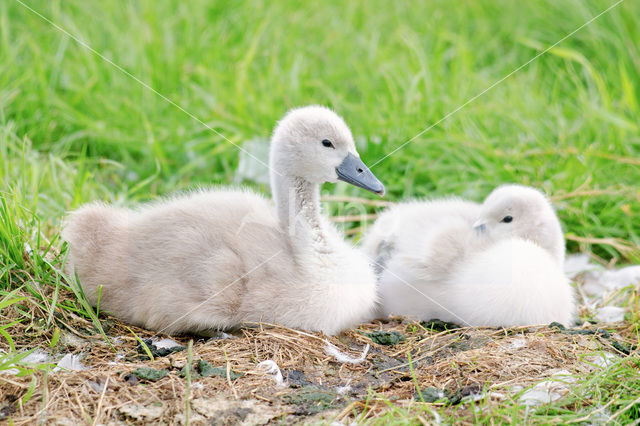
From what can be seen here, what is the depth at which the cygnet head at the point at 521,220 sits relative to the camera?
13.6 feet

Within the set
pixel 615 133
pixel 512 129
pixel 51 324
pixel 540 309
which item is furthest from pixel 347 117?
pixel 51 324

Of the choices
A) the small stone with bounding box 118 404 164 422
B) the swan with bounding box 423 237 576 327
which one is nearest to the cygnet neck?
the swan with bounding box 423 237 576 327

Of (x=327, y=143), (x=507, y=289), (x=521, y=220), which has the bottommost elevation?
(x=507, y=289)

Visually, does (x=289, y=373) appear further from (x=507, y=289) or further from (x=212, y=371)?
(x=507, y=289)

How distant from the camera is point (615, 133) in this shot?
5797 mm

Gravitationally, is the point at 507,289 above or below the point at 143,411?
above

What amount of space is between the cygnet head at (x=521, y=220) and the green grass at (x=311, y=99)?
1.15m

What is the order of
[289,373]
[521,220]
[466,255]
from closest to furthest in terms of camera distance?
[289,373]
[466,255]
[521,220]

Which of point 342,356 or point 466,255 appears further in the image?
point 466,255

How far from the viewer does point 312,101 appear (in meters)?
6.28

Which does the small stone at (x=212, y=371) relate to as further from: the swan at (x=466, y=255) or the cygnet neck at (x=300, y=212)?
the swan at (x=466, y=255)

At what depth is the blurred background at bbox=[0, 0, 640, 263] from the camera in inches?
212

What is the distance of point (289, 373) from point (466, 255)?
47.3 inches

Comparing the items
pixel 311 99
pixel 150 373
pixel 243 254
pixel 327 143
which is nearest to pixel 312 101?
pixel 311 99
